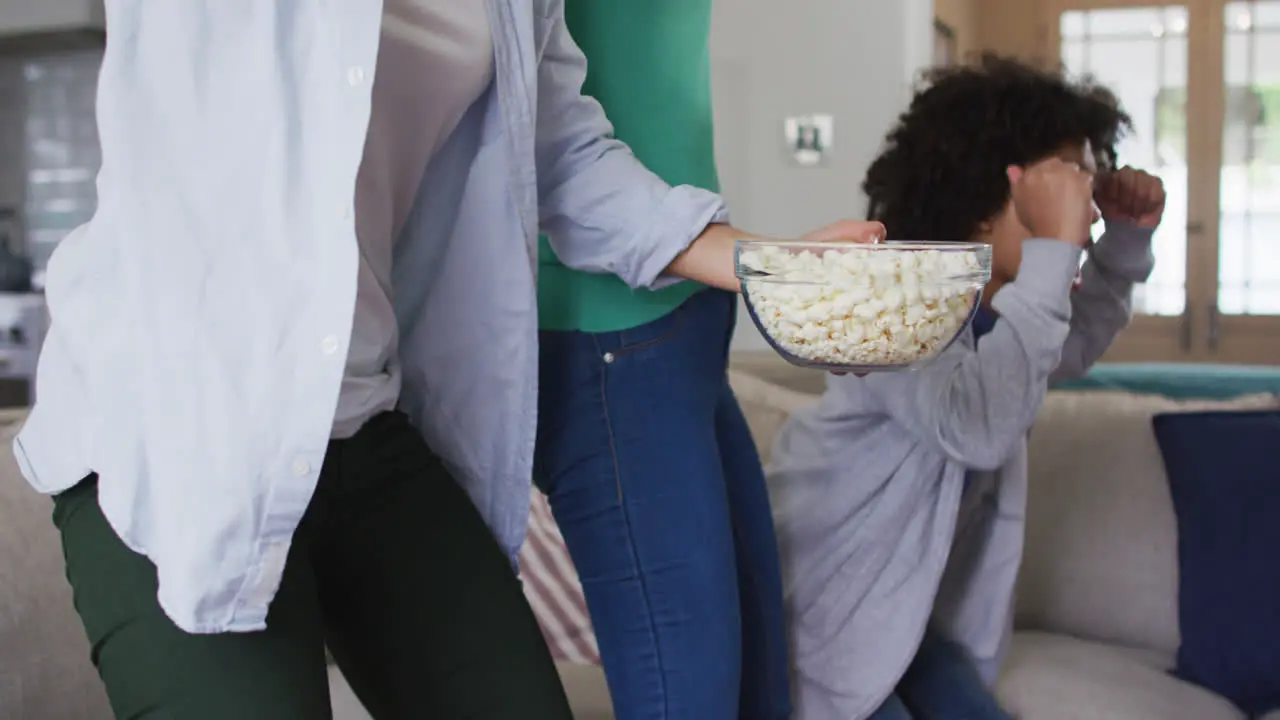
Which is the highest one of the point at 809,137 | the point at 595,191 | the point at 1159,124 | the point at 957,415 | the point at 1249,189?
the point at 1159,124

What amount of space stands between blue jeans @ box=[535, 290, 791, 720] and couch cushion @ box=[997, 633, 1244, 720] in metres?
0.56

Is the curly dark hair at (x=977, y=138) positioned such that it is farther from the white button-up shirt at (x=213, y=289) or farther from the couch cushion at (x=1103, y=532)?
the white button-up shirt at (x=213, y=289)

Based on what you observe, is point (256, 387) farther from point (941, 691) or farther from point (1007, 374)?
point (941, 691)

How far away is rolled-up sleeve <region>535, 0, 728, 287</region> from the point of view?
967 mm

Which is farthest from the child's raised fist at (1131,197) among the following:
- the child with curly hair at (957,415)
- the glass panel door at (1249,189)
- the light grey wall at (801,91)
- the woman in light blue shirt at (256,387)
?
the glass panel door at (1249,189)

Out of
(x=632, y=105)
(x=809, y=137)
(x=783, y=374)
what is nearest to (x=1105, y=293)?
(x=783, y=374)

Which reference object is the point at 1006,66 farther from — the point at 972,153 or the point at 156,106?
the point at 156,106

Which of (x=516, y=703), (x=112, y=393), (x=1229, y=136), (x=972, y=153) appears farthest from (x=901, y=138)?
(x=1229, y=136)

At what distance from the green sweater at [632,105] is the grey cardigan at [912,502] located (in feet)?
1.31

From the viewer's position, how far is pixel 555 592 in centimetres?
173

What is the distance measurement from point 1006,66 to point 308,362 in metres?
1.21

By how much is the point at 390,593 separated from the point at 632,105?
48cm

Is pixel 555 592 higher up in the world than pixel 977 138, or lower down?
lower down

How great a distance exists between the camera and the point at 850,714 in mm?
1378
